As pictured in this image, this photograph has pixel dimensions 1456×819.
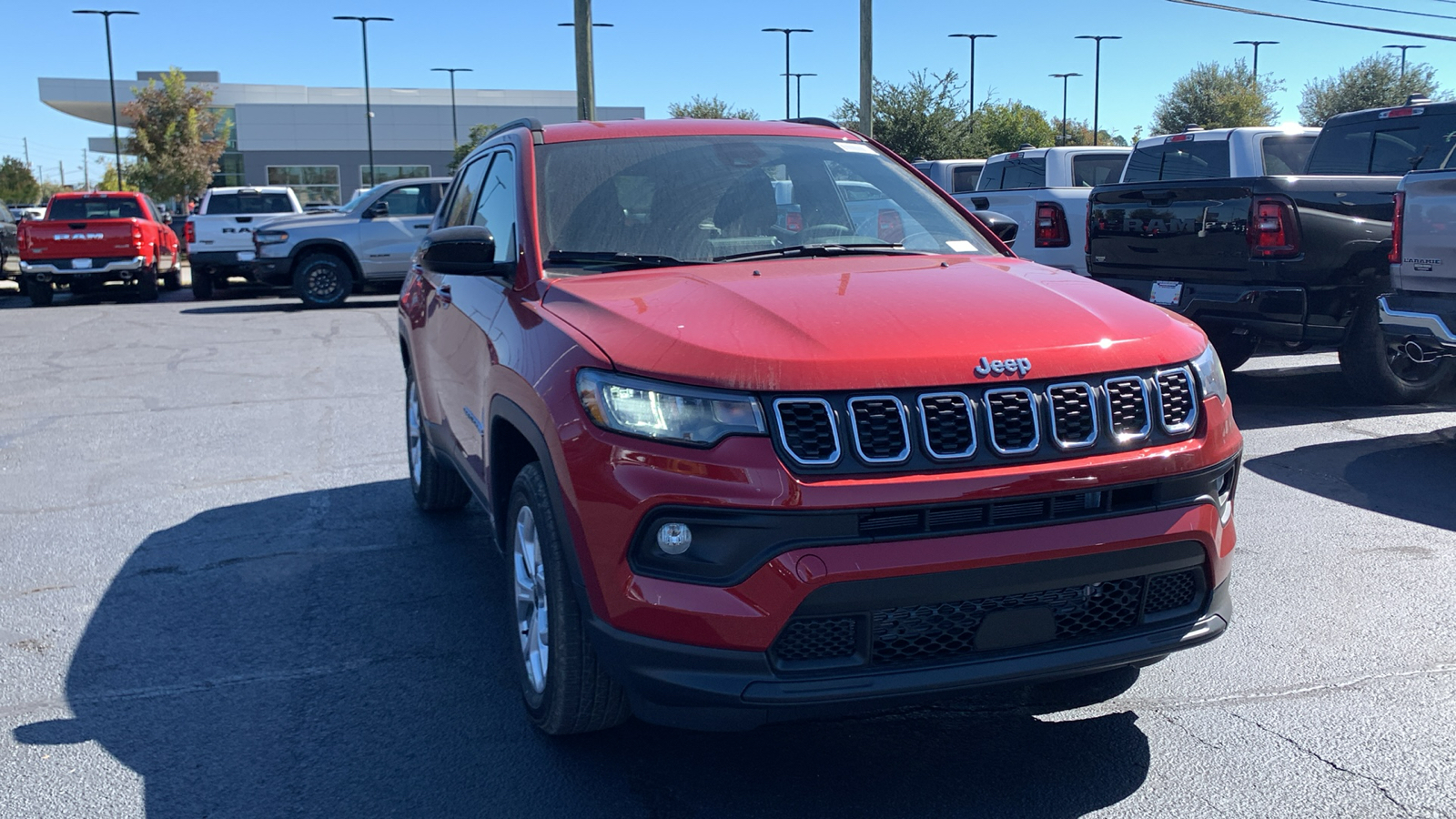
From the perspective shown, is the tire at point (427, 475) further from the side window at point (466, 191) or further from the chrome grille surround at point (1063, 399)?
the chrome grille surround at point (1063, 399)

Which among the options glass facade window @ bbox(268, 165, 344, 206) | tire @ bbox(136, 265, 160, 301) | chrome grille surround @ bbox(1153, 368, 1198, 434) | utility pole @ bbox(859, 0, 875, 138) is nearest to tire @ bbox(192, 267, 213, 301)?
tire @ bbox(136, 265, 160, 301)

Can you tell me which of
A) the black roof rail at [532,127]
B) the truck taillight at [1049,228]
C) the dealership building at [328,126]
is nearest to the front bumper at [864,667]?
the black roof rail at [532,127]

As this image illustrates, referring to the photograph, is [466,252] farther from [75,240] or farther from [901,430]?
[75,240]

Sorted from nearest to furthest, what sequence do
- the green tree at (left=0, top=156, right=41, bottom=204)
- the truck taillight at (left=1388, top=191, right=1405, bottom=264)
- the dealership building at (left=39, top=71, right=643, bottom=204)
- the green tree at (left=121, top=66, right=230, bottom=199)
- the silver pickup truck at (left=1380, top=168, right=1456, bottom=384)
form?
the silver pickup truck at (left=1380, top=168, right=1456, bottom=384) → the truck taillight at (left=1388, top=191, right=1405, bottom=264) → the green tree at (left=121, top=66, right=230, bottom=199) → the dealership building at (left=39, top=71, right=643, bottom=204) → the green tree at (left=0, top=156, right=41, bottom=204)

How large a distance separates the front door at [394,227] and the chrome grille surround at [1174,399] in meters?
16.2

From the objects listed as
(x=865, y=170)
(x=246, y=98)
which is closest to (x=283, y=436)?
(x=865, y=170)

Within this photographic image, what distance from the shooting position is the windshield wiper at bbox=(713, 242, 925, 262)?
153 inches

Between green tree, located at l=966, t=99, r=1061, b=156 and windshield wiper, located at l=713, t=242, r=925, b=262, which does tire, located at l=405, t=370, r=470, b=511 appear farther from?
green tree, located at l=966, t=99, r=1061, b=156

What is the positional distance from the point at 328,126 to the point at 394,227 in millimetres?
49481

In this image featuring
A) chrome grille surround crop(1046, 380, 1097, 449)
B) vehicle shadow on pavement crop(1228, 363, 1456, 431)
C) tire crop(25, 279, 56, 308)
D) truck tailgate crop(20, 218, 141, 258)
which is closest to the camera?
chrome grille surround crop(1046, 380, 1097, 449)

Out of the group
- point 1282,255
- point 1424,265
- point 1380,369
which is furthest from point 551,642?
point 1380,369

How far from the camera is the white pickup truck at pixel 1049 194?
11.6 m

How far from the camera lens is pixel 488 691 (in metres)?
3.79

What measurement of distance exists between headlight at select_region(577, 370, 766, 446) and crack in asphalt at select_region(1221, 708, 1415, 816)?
1.81m
